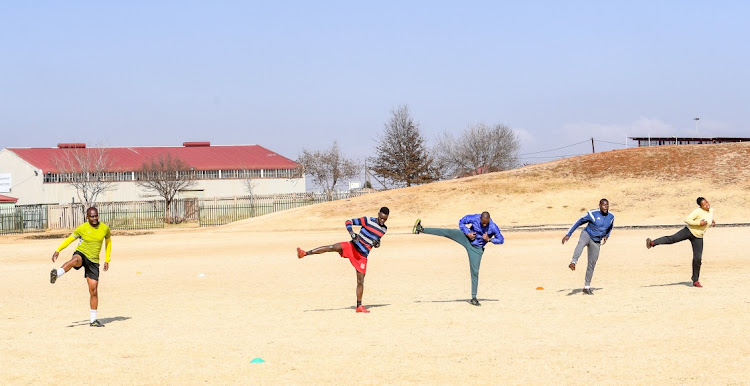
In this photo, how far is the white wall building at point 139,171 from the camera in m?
87.0

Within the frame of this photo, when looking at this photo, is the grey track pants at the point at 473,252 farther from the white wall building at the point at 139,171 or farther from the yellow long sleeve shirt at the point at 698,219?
the white wall building at the point at 139,171

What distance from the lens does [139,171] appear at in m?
89.0

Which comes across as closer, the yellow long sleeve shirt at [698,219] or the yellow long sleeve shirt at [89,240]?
the yellow long sleeve shirt at [89,240]

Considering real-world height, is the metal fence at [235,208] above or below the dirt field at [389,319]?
above

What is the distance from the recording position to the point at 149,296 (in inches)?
723

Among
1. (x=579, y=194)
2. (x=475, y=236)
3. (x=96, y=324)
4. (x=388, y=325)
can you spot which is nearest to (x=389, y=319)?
(x=388, y=325)

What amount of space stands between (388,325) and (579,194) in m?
47.3

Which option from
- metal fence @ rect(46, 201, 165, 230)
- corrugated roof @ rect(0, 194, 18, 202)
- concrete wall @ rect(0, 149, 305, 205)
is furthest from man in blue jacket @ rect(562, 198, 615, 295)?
corrugated roof @ rect(0, 194, 18, 202)

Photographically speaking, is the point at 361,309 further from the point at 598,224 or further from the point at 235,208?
the point at 235,208

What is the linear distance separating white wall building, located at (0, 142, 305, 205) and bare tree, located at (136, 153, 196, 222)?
3.09 feet

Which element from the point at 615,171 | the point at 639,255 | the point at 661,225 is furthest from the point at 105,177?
the point at 639,255

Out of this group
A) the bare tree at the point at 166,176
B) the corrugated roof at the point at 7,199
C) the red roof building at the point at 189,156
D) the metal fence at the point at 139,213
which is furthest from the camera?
the red roof building at the point at 189,156

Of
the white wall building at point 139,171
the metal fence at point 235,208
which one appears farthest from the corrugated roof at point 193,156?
the metal fence at point 235,208

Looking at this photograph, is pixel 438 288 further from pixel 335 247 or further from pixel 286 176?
pixel 286 176
